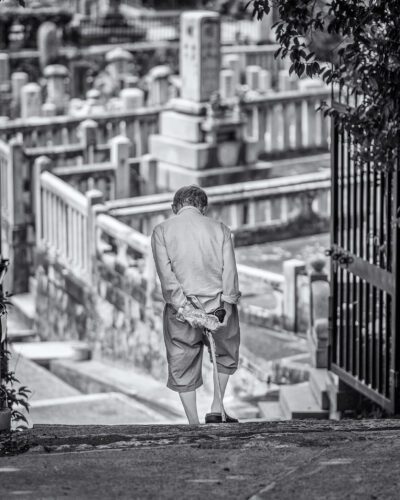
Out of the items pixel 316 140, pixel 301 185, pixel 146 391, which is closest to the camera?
pixel 146 391

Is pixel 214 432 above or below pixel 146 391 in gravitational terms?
above

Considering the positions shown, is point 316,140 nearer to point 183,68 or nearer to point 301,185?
point 183,68

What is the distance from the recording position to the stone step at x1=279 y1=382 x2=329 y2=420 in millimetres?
12086

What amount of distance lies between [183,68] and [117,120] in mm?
1555

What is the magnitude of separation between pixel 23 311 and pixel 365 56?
13388 millimetres

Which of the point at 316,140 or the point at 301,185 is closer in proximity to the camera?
the point at 301,185

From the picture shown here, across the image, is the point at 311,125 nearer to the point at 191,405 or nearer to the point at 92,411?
the point at 92,411

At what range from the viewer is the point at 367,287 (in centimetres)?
1079

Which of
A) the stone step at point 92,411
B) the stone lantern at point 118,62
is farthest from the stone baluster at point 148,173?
the stone lantern at point 118,62

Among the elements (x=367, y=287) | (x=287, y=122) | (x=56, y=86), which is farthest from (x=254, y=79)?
(x=367, y=287)

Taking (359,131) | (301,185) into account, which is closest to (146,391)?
(301,185)

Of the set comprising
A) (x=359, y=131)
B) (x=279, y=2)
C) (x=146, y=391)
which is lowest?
(x=146, y=391)

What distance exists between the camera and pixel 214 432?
8148mm

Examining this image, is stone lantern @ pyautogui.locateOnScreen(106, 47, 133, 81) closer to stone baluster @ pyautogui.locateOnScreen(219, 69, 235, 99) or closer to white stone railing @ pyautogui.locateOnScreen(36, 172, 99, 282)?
stone baluster @ pyautogui.locateOnScreen(219, 69, 235, 99)
